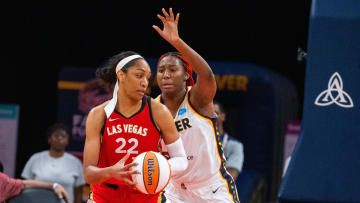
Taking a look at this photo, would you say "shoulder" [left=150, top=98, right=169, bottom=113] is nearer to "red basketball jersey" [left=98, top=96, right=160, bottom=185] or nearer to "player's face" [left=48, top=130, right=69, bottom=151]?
"red basketball jersey" [left=98, top=96, right=160, bottom=185]

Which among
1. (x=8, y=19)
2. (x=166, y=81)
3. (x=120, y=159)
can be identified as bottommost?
(x=120, y=159)

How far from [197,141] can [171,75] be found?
49 centimetres

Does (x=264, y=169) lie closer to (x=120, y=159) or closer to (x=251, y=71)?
(x=251, y=71)

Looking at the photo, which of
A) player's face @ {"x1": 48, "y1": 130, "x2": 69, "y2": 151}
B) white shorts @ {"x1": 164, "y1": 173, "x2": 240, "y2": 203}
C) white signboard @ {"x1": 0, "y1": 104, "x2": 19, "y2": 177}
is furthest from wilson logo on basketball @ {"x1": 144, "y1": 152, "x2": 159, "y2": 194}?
white signboard @ {"x1": 0, "y1": 104, "x2": 19, "y2": 177}

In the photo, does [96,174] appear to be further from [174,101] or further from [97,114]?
[174,101]

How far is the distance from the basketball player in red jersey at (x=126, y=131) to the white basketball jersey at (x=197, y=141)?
1.87 feet

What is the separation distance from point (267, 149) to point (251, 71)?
3.73 feet

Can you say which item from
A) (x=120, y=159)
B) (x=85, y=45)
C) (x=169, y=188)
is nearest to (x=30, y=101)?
(x=85, y=45)

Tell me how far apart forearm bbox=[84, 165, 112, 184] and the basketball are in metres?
0.15

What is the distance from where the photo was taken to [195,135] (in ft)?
14.1

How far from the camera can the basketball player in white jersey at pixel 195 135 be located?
4.29 metres

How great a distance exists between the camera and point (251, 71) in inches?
348

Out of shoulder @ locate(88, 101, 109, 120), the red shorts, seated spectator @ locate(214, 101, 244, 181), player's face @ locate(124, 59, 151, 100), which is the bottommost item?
seated spectator @ locate(214, 101, 244, 181)

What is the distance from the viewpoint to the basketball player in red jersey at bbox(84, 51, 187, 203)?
355 centimetres
